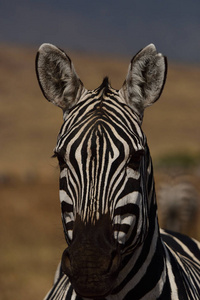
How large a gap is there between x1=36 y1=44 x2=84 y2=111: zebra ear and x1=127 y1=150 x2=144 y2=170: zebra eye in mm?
659

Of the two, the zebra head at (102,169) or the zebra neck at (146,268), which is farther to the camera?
the zebra neck at (146,268)

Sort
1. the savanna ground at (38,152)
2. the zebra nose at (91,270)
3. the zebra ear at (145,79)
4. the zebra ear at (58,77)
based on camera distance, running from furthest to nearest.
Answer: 1. the savanna ground at (38,152)
2. the zebra ear at (58,77)
3. the zebra ear at (145,79)
4. the zebra nose at (91,270)

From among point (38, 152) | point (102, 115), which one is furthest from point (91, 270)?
point (38, 152)

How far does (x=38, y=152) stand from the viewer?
40594mm

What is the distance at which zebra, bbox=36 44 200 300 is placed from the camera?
2688mm

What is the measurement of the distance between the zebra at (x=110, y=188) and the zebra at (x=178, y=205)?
1264 centimetres

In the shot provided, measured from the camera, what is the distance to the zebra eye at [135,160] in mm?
2947

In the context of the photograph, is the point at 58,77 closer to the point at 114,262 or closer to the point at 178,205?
the point at 114,262

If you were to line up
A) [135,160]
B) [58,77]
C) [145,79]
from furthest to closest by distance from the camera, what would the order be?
[58,77] < [145,79] < [135,160]

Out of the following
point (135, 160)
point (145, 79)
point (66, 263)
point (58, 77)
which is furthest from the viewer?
point (58, 77)

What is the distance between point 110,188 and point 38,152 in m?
38.1

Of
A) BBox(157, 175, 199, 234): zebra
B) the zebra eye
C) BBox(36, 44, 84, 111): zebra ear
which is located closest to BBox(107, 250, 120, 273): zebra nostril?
the zebra eye

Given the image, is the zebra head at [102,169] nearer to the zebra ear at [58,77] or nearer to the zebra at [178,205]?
the zebra ear at [58,77]

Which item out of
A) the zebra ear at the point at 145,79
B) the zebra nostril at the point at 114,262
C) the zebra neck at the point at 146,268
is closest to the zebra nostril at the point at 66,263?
the zebra nostril at the point at 114,262
